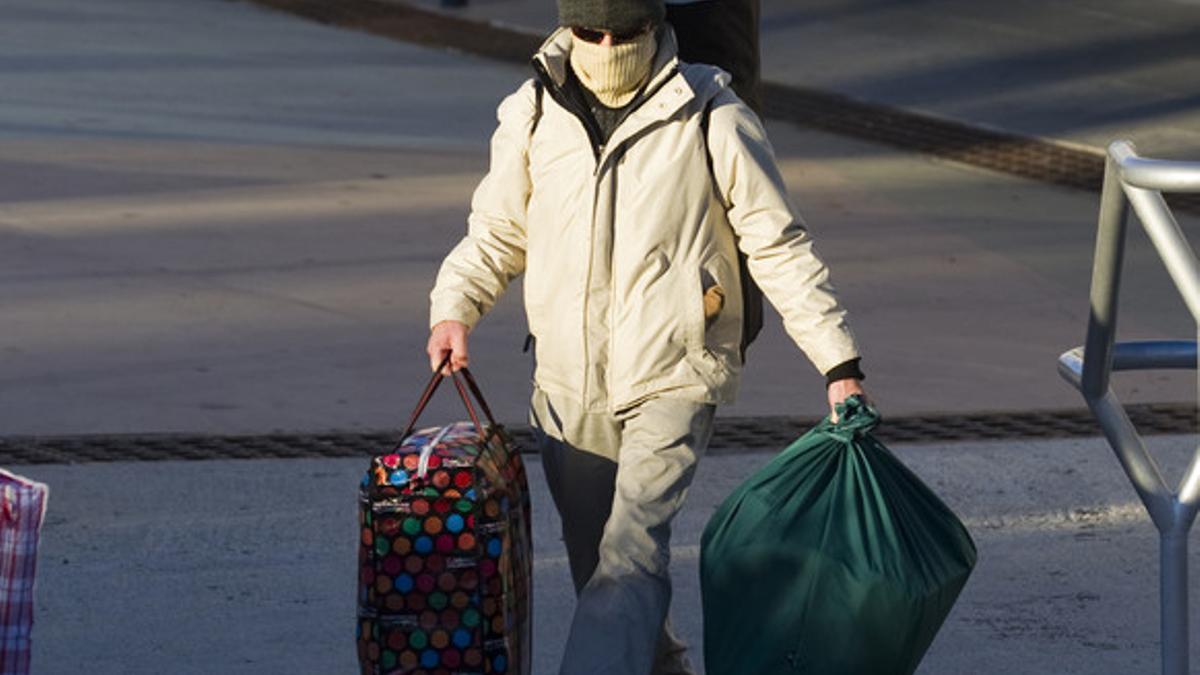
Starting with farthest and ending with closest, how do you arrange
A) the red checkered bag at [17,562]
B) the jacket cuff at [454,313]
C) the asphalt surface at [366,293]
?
the asphalt surface at [366,293], the jacket cuff at [454,313], the red checkered bag at [17,562]

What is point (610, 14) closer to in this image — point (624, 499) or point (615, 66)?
point (615, 66)

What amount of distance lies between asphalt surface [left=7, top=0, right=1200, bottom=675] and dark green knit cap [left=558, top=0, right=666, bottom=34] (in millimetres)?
1515

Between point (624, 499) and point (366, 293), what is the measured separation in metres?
4.28

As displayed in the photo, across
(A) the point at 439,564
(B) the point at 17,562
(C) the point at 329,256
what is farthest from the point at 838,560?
(C) the point at 329,256

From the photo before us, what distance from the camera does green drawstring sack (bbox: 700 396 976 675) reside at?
13.7 feet

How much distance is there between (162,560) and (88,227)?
384 cm

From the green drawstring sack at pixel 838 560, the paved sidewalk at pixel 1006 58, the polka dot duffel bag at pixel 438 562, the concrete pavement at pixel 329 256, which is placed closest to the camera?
the green drawstring sack at pixel 838 560

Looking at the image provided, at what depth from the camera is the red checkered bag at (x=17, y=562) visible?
383cm

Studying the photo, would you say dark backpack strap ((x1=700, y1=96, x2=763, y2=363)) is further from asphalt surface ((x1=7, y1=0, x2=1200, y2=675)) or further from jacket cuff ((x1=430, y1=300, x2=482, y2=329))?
asphalt surface ((x1=7, y1=0, x2=1200, y2=675))

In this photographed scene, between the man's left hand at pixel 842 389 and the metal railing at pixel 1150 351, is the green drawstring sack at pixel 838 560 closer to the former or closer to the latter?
the man's left hand at pixel 842 389

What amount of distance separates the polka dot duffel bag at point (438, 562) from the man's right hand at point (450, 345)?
16 cm

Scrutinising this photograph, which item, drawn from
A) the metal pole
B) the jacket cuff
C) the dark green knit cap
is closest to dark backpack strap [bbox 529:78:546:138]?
the dark green knit cap

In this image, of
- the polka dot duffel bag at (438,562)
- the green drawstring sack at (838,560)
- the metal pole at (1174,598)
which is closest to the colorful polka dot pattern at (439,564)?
the polka dot duffel bag at (438,562)

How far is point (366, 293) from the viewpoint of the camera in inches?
338
